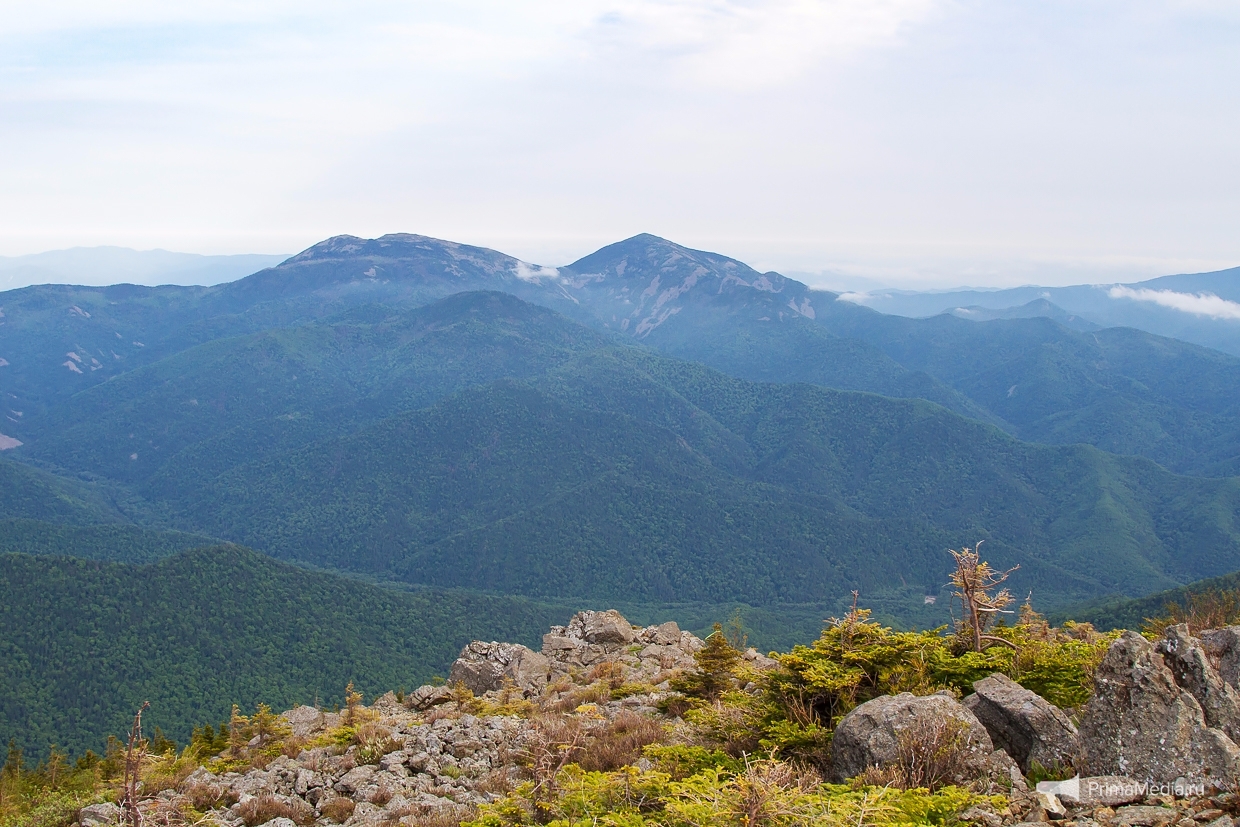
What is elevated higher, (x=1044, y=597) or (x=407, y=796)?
(x=407, y=796)

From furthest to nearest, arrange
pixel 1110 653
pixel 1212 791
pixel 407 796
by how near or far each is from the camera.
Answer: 1. pixel 407 796
2. pixel 1110 653
3. pixel 1212 791

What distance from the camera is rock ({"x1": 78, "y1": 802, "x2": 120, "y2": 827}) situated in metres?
18.0

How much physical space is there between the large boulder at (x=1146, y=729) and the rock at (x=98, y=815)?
68.4 feet

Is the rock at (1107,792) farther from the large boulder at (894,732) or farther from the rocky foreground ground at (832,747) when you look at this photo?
the large boulder at (894,732)

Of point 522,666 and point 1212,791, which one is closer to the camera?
point 1212,791

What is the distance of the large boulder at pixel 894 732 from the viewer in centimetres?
1234

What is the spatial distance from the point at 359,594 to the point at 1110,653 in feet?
470

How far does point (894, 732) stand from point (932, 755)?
69cm

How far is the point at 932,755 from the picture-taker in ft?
39.8

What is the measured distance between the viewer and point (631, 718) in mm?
21250

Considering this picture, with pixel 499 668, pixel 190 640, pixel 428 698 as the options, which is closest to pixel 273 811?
pixel 428 698

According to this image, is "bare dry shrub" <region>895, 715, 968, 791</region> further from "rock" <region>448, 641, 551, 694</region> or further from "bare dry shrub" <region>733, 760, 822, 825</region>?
"rock" <region>448, 641, 551, 694</region>

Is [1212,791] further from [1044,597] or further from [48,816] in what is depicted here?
[1044,597]

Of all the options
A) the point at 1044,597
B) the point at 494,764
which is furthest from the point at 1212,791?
the point at 1044,597
